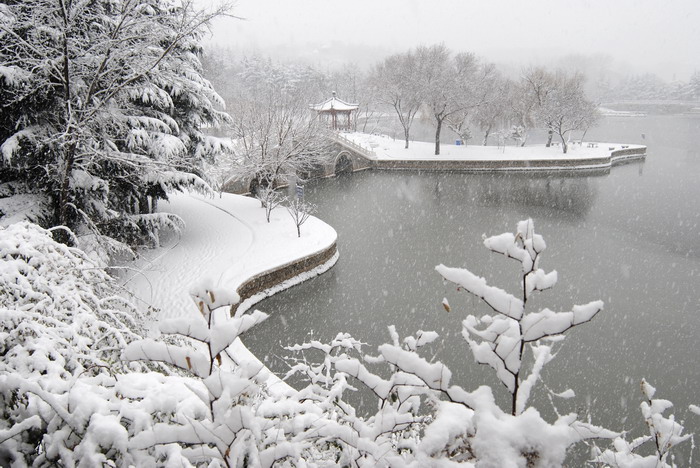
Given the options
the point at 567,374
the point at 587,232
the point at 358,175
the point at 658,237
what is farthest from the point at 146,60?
the point at 358,175

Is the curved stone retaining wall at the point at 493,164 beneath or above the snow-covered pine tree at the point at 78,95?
beneath

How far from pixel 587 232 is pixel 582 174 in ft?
52.7

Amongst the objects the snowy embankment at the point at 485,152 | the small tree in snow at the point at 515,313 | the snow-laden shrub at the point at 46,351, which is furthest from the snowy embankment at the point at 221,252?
the snowy embankment at the point at 485,152

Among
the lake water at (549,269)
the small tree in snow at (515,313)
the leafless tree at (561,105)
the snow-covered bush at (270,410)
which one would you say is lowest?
the lake water at (549,269)

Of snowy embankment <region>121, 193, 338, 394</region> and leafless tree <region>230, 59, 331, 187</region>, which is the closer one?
snowy embankment <region>121, 193, 338, 394</region>

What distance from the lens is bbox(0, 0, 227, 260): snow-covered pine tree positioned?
285 inches

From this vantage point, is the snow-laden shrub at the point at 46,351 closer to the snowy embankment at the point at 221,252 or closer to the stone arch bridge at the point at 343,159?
the snowy embankment at the point at 221,252

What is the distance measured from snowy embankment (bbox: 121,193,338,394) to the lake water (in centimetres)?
117

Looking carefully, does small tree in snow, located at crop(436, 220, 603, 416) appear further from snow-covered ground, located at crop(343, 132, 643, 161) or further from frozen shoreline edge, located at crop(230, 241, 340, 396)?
snow-covered ground, located at crop(343, 132, 643, 161)

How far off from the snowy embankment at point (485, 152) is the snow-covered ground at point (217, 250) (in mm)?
18200

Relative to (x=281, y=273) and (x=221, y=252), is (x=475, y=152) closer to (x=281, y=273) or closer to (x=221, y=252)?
(x=281, y=273)

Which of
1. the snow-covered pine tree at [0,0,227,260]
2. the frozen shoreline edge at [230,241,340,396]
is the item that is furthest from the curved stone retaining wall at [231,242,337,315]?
the snow-covered pine tree at [0,0,227,260]

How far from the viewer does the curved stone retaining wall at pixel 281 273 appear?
1241cm

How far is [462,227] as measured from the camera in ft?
63.8
